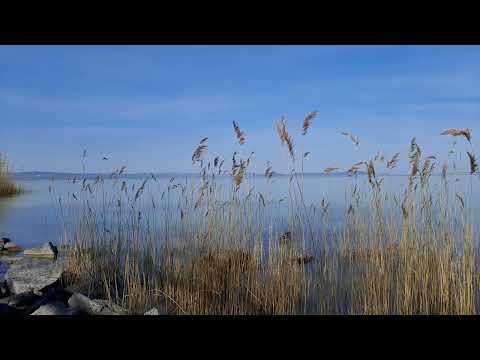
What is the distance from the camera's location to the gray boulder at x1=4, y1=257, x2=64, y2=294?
3.66 m

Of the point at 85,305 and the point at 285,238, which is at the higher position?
the point at 285,238

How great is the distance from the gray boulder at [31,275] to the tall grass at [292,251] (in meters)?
0.29

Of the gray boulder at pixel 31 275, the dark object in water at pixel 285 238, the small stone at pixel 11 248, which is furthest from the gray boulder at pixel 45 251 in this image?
the dark object in water at pixel 285 238

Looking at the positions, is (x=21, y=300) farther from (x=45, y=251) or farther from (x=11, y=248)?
(x=11, y=248)

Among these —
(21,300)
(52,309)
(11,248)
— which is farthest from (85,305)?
(11,248)

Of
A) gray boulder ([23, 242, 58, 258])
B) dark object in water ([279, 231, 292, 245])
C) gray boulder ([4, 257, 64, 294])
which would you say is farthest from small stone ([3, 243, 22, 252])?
dark object in water ([279, 231, 292, 245])

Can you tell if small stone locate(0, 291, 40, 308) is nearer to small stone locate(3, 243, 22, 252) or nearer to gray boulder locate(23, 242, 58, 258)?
gray boulder locate(23, 242, 58, 258)

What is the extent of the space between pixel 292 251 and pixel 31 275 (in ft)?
7.42

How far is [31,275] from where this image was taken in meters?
3.74

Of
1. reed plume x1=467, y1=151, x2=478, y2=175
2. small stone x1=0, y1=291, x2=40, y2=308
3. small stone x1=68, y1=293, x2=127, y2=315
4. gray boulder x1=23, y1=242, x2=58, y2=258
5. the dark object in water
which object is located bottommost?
small stone x1=0, y1=291, x2=40, y2=308

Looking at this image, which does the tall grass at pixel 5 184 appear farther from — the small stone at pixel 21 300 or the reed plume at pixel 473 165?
the reed plume at pixel 473 165

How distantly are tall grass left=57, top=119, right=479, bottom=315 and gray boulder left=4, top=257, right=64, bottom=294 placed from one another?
291 mm
